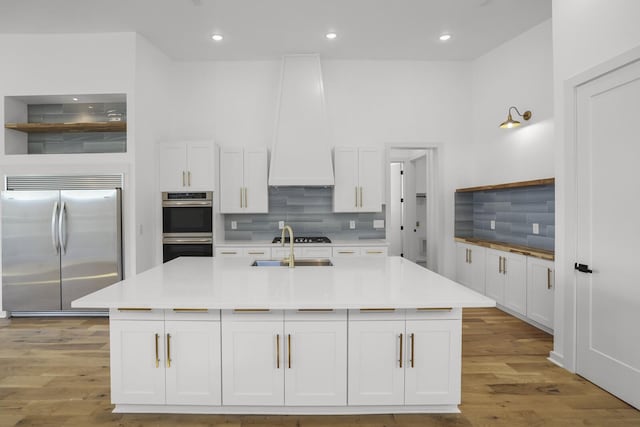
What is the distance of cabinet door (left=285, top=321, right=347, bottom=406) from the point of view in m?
2.03

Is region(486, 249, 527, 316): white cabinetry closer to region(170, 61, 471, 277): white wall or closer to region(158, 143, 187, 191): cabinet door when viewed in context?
region(170, 61, 471, 277): white wall

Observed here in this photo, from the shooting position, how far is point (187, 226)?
4555mm

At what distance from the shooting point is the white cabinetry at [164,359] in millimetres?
2041

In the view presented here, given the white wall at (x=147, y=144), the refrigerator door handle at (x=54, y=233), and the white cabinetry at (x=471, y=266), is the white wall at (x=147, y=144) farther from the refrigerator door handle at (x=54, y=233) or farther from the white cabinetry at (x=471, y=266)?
the white cabinetry at (x=471, y=266)

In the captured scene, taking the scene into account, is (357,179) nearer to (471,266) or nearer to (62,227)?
(471,266)

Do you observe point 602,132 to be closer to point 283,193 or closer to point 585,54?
point 585,54

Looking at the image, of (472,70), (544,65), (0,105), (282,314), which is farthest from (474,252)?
(0,105)

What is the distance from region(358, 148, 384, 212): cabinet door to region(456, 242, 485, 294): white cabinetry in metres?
1.41

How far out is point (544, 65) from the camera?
13.0 feet

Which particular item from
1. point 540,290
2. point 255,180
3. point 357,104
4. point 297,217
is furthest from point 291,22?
point 540,290

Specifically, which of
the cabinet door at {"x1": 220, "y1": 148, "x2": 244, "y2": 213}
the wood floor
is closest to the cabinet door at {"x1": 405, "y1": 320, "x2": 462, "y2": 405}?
the wood floor

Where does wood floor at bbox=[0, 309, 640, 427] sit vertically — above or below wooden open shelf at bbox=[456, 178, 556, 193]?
below

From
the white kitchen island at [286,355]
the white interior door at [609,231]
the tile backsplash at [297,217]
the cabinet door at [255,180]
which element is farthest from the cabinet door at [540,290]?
the cabinet door at [255,180]

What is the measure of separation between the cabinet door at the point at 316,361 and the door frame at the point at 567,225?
200 centimetres
